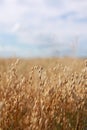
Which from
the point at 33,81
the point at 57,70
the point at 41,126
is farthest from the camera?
the point at 57,70

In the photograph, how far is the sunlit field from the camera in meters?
3.50

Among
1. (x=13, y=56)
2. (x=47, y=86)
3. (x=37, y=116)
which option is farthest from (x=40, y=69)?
(x=13, y=56)

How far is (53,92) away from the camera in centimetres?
379

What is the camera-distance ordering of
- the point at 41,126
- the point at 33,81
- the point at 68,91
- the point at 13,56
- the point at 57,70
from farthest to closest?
the point at 13,56
the point at 57,70
the point at 33,81
the point at 68,91
the point at 41,126

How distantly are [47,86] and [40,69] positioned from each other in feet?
0.62

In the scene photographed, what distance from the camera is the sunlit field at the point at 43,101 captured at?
11.5ft

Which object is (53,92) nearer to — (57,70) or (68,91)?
(68,91)

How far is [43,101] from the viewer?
11.7ft

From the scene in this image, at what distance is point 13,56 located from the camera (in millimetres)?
5758

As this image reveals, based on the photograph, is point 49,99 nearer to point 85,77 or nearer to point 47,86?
point 47,86

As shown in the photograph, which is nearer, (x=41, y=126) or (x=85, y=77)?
(x=41, y=126)

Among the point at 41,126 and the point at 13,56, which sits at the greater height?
the point at 13,56

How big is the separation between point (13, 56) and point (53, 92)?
6.76 ft

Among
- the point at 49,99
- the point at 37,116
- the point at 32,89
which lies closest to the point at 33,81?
the point at 32,89
